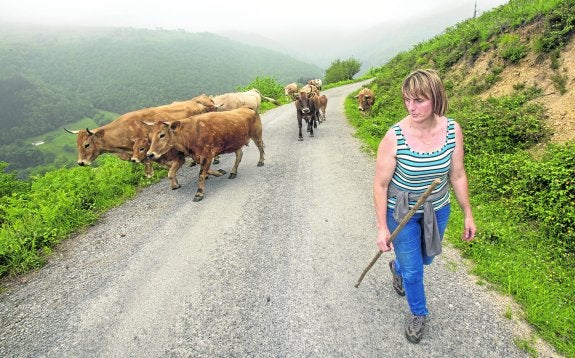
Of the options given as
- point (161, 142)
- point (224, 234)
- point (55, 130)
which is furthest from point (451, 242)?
point (55, 130)

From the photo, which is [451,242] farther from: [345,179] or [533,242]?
[345,179]

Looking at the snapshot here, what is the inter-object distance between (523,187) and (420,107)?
15.4ft

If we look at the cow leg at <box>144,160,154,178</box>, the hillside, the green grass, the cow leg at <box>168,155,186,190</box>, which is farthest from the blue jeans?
the green grass

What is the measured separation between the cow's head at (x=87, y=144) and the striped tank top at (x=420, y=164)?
365 inches

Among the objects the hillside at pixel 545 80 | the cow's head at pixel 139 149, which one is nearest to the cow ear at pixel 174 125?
the cow's head at pixel 139 149

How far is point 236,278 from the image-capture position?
15.9 feet

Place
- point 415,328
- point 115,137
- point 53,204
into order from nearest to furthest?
point 415,328 < point 53,204 < point 115,137

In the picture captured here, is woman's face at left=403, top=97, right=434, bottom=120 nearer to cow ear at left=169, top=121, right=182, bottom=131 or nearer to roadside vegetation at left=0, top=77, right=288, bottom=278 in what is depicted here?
roadside vegetation at left=0, top=77, right=288, bottom=278

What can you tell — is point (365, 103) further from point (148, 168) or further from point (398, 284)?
point (398, 284)

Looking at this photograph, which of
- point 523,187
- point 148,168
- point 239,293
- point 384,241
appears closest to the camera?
point 384,241

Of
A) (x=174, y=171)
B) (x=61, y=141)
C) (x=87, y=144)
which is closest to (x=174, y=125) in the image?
(x=174, y=171)

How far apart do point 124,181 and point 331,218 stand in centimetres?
640

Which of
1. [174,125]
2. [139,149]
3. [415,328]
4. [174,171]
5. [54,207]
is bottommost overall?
[415,328]

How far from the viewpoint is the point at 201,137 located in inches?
332
